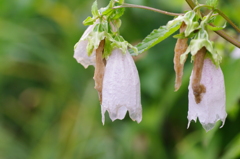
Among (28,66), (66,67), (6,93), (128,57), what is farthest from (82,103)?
(128,57)

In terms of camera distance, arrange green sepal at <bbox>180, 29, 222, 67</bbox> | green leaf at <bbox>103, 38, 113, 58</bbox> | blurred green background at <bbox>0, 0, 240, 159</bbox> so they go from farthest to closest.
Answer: blurred green background at <bbox>0, 0, 240, 159</bbox>
green leaf at <bbox>103, 38, 113, 58</bbox>
green sepal at <bbox>180, 29, 222, 67</bbox>

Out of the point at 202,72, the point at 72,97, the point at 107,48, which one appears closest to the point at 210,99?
the point at 202,72

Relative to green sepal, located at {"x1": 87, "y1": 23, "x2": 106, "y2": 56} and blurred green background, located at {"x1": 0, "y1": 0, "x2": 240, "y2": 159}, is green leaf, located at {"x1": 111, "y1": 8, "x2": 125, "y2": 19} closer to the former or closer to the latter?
green sepal, located at {"x1": 87, "y1": 23, "x2": 106, "y2": 56}

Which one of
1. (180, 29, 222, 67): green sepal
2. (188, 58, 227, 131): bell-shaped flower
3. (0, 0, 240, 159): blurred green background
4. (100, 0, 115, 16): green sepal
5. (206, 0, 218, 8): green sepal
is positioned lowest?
(0, 0, 240, 159): blurred green background

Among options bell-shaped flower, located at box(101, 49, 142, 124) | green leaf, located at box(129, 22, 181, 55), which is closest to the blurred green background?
green leaf, located at box(129, 22, 181, 55)

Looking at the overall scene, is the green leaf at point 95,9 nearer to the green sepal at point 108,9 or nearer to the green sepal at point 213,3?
the green sepal at point 108,9

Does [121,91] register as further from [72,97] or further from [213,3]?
[72,97]
